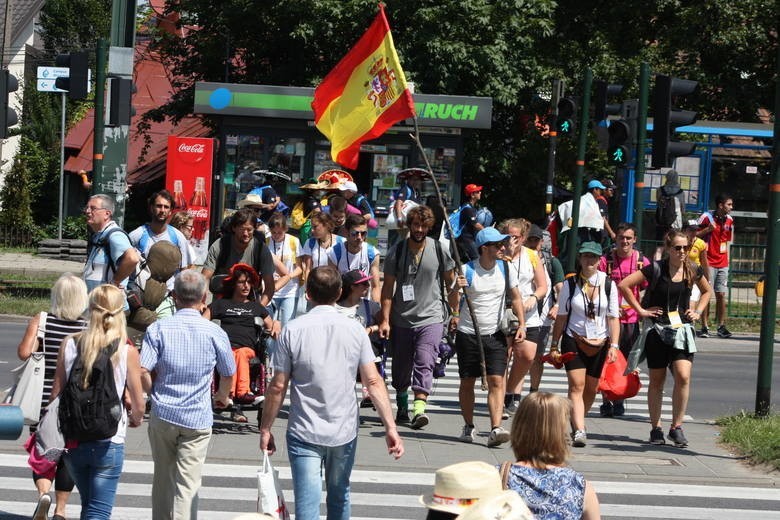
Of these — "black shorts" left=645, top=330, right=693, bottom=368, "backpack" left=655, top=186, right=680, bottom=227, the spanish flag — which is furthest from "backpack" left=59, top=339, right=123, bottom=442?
"backpack" left=655, top=186, right=680, bottom=227

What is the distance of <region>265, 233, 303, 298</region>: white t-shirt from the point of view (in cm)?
1250

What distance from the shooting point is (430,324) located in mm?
10789

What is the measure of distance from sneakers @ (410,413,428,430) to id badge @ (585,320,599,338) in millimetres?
1599

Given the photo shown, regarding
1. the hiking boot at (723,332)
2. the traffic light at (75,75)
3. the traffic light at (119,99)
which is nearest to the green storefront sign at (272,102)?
the hiking boot at (723,332)

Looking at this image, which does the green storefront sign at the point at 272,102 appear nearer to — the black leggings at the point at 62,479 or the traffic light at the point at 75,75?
the traffic light at the point at 75,75

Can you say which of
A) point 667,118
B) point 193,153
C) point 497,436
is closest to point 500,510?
point 497,436

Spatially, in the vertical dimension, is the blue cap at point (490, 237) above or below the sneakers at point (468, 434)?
above

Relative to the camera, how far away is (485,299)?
10.4 metres

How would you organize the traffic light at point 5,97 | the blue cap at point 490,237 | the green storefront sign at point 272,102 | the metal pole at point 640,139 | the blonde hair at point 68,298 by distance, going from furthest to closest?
the green storefront sign at point 272,102, the metal pole at point 640,139, the traffic light at point 5,97, the blue cap at point 490,237, the blonde hair at point 68,298

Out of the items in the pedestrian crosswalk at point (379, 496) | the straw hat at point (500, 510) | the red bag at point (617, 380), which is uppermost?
the straw hat at point (500, 510)

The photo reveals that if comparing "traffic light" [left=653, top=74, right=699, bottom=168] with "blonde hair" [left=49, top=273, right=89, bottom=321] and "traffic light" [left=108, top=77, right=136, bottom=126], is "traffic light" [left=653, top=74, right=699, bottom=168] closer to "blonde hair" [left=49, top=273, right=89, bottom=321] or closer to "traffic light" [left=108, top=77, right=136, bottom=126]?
"traffic light" [left=108, top=77, right=136, bottom=126]

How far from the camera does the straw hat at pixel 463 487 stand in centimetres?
411

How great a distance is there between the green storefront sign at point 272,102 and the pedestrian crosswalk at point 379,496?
13429mm

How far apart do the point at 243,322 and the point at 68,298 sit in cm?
362
